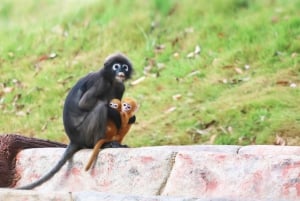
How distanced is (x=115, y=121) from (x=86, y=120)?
22 cm

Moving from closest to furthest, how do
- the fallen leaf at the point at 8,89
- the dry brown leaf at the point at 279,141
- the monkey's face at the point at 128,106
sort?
1. the monkey's face at the point at 128,106
2. the dry brown leaf at the point at 279,141
3. the fallen leaf at the point at 8,89

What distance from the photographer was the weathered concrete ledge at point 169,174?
535 centimetres

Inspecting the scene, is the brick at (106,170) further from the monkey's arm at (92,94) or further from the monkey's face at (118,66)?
the monkey's face at (118,66)

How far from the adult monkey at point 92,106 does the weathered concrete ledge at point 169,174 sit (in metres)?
0.09

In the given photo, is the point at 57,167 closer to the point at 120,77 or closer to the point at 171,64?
the point at 120,77

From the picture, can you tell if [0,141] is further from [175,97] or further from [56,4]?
[56,4]

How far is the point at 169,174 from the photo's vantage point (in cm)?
593

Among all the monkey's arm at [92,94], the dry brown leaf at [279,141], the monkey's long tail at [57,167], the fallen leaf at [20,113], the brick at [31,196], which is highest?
the brick at [31,196]

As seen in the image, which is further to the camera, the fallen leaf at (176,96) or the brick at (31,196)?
the fallen leaf at (176,96)

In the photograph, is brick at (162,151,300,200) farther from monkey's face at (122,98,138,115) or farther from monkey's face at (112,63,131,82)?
monkey's face at (112,63,131,82)

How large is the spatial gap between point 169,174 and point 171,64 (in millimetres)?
5085

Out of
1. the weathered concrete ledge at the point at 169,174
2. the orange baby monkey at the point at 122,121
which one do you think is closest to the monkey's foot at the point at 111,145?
the orange baby monkey at the point at 122,121

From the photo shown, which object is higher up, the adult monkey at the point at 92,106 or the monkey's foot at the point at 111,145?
the adult monkey at the point at 92,106

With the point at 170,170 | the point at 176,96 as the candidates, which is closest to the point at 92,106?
the point at 170,170
